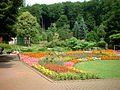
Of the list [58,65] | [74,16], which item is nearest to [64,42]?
[58,65]

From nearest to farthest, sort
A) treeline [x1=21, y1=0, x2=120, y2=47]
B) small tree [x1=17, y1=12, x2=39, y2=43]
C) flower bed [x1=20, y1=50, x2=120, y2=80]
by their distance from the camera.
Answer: flower bed [x1=20, y1=50, x2=120, y2=80] → small tree [x1=17, y1=12, x2=39, y2=43] → treeline [x1=21, y1=0, x2=120, y2=47]

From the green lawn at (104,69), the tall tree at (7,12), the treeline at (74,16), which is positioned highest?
the treeline at (74,16)

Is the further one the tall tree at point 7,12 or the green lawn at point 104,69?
the tall tree at point 7,12

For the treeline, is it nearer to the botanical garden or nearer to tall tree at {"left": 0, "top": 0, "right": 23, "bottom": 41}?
the botanical garden

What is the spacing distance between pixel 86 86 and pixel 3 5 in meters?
9.14

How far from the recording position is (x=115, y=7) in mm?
30375

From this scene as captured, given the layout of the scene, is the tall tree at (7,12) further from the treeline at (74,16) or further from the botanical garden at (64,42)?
the treeline at (74,16)

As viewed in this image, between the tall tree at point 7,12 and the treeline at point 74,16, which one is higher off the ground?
the treeline at point 74,16

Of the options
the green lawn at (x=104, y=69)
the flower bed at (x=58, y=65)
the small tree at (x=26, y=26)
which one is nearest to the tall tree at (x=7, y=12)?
the flower bed at (x=58, y=65)

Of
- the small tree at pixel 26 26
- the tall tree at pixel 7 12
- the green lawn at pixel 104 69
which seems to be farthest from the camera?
the small tree at pixel 26 26

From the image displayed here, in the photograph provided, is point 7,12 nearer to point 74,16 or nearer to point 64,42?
point 64,42

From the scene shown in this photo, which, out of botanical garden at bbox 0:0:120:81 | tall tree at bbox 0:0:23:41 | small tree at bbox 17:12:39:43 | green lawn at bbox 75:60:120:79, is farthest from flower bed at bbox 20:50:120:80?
small tree at bbox 17:12:39:43

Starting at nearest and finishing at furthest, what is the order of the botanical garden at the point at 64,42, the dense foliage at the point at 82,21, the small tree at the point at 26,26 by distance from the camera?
the botanical garden at the point at 64,42 → the dense foliage at the point at 82,21 → the small tree at the point at 26,26

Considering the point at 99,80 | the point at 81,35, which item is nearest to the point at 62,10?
the point at 81,35
